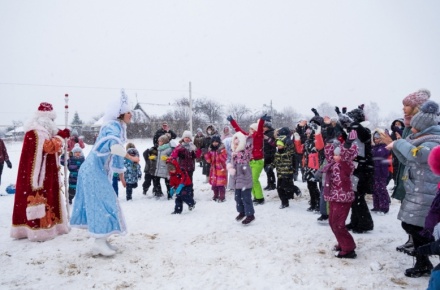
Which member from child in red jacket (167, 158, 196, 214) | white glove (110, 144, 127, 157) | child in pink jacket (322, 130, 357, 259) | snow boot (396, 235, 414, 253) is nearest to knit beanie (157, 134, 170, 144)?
child in red jacket (167, 158, 196, 214)

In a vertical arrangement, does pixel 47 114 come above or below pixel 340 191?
above

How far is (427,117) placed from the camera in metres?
3.72

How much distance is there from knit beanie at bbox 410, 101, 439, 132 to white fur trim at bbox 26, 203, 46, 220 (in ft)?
18.7

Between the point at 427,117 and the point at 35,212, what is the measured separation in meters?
5.85

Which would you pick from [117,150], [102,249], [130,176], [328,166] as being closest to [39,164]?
[117,150]

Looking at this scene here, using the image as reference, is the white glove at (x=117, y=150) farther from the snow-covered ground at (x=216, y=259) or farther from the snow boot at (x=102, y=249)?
the snow-covered ground at (x=216, y=259)

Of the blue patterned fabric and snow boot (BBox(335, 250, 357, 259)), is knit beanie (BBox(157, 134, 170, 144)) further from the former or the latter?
snow boot (BBox(335, 250, 357, 259))

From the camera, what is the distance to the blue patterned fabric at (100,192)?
4.57 meters

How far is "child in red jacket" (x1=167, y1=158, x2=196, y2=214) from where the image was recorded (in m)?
7.35

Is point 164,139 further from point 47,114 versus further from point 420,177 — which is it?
point 420,177

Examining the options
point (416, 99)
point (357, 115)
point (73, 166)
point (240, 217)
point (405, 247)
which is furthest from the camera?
point (73, 166)

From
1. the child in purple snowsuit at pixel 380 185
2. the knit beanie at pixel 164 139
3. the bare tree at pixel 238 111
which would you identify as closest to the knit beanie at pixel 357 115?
the child in purple snowsuit at pixel 380 185

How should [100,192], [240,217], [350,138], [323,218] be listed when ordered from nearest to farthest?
1. [100,192]
2. [350,138]
3. [323,218]
4. [240,217]

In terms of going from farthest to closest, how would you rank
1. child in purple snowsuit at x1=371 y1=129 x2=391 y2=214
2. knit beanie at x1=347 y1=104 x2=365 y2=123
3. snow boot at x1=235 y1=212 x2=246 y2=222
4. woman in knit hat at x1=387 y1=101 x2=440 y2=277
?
child in purple snowsuit at x1=371 y1=129 x2=391 y2=214, snow boot at x1=235 y1=212 x2=246 y2=222, knit beanie at x1=347 y1=104 x2=365 y2=123, woman in knit hat at x1=387 y1=101 x2=440 y2=277
